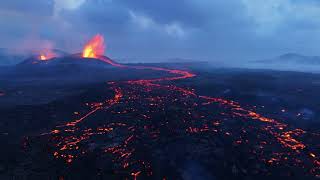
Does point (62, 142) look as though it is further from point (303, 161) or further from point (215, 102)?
point (215, 102)

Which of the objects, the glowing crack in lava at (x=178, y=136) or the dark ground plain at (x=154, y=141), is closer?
the dark ground plain at (x=154, y=141)

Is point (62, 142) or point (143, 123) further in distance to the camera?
point (143, 123)

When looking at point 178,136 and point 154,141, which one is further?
point 178,136

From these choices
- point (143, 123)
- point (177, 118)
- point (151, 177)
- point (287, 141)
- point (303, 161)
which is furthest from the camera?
point (177, 118)

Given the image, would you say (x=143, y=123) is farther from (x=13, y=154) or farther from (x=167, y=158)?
(x=13, y=154)

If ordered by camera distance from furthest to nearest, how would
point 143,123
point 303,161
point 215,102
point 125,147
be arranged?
point 215,102, point 143,123, point 125,147, point 303,161

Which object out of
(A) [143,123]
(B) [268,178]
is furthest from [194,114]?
(B) [268,178]

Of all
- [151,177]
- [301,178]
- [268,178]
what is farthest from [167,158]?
[301,178]

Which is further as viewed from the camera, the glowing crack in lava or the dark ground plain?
the glowing crack in lava
